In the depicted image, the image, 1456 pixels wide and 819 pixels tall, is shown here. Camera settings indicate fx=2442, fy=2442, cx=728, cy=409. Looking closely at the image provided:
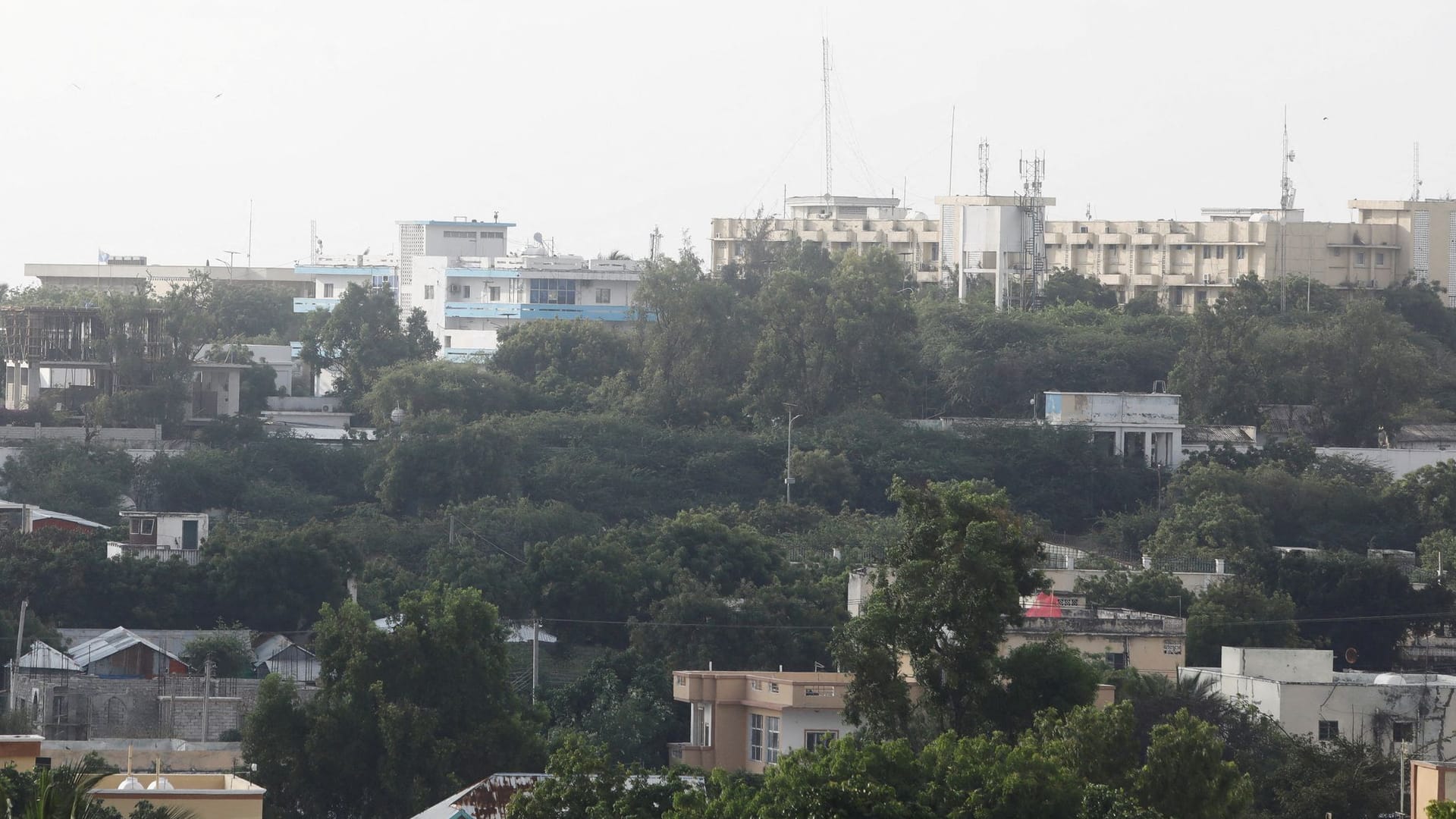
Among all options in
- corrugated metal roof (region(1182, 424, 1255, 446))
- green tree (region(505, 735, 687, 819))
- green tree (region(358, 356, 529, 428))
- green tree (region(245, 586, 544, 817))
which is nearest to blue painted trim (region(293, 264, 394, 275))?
green tree (region(358, 356, 529, 428))

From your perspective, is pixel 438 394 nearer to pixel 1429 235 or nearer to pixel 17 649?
pixel 17 649

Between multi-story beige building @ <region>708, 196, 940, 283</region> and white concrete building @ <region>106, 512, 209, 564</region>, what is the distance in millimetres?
32124

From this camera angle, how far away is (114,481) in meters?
44.3

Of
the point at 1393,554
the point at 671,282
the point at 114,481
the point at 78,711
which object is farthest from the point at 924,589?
the point at 671,282

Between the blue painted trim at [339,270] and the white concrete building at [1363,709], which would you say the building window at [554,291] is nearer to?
the blue painted trim at [339,270]

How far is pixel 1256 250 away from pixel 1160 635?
3601 cm

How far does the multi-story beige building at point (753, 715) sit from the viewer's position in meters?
28.3

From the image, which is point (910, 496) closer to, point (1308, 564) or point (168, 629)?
point (168, 629)

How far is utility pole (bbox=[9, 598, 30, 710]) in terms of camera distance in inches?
1191

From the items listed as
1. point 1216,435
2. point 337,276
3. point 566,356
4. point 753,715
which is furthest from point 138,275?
point 753,715

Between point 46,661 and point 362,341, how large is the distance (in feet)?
83.6

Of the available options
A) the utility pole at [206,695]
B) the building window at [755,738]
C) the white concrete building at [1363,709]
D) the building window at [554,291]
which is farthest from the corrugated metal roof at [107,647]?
the building window at [554,291]

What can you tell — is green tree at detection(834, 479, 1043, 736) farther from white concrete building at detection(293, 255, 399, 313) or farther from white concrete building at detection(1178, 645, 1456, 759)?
white concrete building at detection(293, 255, 399, 313)

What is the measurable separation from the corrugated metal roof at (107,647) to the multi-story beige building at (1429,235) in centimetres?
4360
